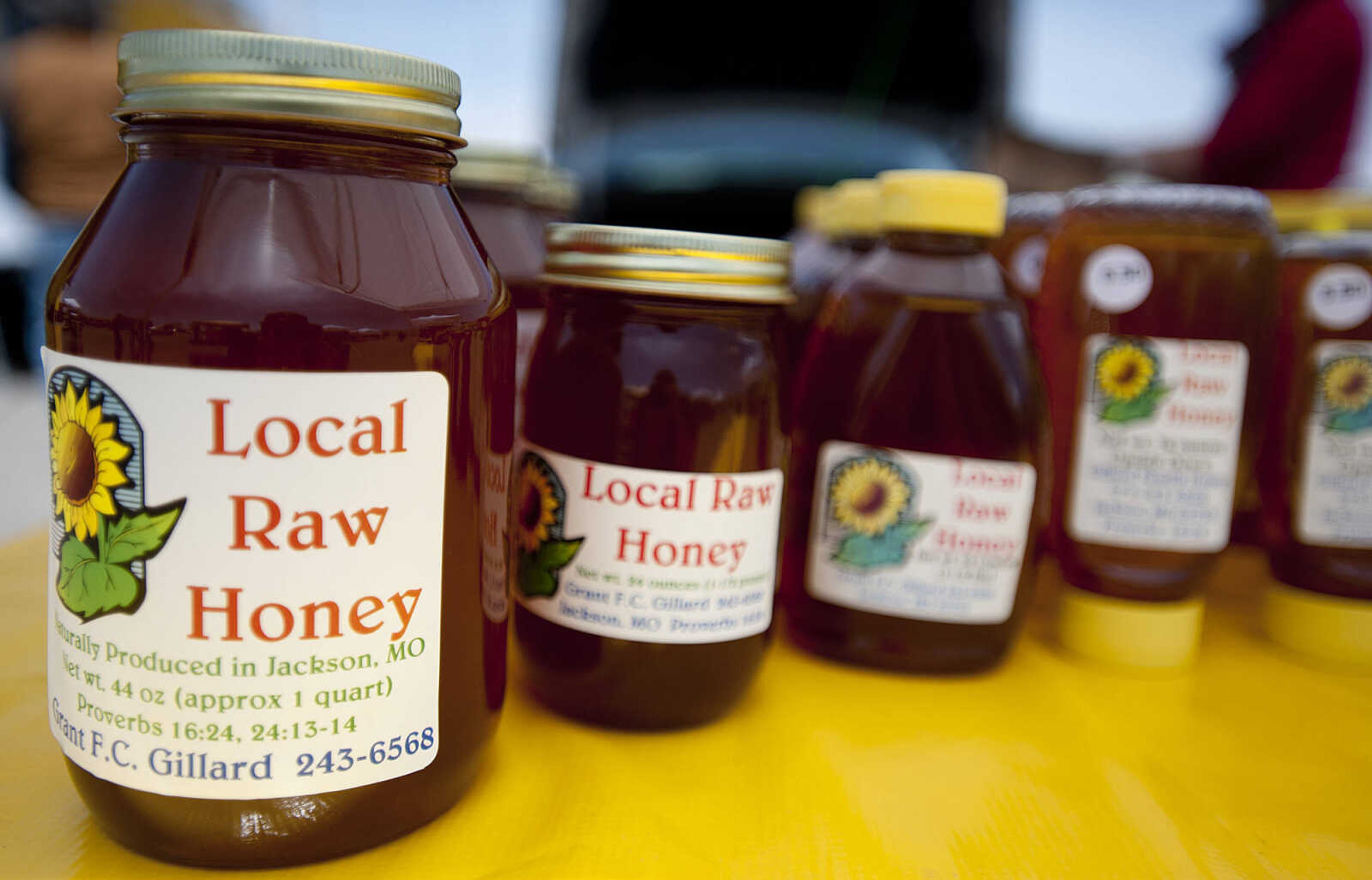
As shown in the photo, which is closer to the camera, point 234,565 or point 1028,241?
point 234,565

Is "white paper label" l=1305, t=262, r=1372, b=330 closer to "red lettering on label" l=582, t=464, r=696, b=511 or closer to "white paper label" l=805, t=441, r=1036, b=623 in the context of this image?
"white paper label" l=805, t=441, r=1036, b=623

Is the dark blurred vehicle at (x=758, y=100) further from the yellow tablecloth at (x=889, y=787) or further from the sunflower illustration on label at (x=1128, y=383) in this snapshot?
the yellow tablecloth at (x=889, y=787)

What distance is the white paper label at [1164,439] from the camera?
637mm

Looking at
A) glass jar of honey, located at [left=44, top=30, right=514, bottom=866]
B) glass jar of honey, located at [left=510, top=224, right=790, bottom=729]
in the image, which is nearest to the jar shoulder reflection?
glass jar of honey, located at [left=510, top=224, right=790, bottom=729]

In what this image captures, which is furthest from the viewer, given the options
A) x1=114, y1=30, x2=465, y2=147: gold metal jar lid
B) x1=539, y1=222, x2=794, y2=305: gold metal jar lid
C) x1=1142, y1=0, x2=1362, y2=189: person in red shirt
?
x1=1142, y1=0, x2=1362, y2=189: person in red shirt

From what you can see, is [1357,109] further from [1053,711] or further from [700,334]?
[700,334]

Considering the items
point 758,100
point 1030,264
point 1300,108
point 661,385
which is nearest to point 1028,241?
point 1030,264

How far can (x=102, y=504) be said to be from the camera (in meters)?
0.37

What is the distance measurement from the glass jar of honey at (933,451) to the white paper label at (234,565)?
1.07 ft

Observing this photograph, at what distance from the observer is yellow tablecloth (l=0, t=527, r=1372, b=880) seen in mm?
422

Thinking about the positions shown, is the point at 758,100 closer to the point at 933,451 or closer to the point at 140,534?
the point at 933,451

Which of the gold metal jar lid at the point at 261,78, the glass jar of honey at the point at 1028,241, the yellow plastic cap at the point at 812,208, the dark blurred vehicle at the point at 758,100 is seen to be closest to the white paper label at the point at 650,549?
the gold metal jar lid at the point at 261,78

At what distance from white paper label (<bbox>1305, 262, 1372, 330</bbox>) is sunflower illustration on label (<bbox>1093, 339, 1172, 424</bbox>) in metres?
0.18

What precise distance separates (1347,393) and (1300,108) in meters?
1.09
